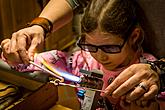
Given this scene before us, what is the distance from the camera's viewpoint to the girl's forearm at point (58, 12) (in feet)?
4.37

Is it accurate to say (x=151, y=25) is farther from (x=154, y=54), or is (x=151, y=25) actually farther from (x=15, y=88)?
(x=15, y=88)

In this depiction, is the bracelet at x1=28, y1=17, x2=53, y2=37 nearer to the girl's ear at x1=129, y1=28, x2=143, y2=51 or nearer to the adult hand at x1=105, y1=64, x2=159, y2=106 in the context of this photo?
the girl's ear at x1=129, y1=28, x2=143, y2=51

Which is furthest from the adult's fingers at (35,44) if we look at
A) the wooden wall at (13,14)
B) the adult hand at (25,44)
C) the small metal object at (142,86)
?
the wooden wall at (13,14)

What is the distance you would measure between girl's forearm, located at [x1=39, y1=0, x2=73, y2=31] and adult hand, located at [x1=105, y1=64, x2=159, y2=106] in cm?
49

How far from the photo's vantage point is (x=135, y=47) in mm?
1225

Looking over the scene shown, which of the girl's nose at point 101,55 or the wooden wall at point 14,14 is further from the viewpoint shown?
the wooden wall at point 14,14

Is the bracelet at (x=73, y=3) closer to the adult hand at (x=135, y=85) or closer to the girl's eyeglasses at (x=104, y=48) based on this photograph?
the girl's eyeglasses at (x=104, y=48)

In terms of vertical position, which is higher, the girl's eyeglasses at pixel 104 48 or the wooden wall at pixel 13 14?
the wooden wall at pixel 13 14

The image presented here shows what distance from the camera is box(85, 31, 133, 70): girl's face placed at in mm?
1149

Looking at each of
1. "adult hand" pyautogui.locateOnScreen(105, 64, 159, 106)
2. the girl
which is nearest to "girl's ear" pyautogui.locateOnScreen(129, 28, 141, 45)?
the girl

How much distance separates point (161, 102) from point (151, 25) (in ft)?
1.28

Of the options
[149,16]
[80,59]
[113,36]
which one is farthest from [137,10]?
[80,59]

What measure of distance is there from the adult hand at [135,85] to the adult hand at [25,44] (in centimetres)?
32

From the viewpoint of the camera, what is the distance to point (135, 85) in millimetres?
913
